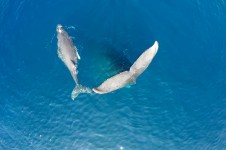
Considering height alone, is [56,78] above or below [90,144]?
above

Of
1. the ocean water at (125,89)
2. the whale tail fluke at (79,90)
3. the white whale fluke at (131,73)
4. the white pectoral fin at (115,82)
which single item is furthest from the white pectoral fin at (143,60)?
the whale tail fluke at (79,90)

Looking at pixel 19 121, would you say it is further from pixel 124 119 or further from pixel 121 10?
pixel 121 10

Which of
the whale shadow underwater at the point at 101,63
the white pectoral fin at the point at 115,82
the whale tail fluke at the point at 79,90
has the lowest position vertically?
the white pectoral fin at the point at 115,82

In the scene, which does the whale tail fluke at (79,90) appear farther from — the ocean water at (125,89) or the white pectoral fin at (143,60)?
the white pectoral fin at (143,60)

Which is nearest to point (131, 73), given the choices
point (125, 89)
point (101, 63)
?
point (125, 89)

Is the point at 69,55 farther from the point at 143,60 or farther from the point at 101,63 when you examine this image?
the point at 143,60

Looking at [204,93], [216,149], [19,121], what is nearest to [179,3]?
[204,93]
